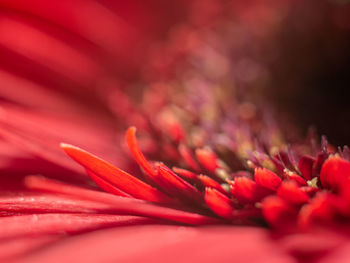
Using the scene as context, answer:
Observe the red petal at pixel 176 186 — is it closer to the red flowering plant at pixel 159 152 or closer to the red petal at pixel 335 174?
the red flowering plant at pixel 159 152

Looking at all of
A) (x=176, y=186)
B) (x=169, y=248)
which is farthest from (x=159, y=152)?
(x=169, y=248)

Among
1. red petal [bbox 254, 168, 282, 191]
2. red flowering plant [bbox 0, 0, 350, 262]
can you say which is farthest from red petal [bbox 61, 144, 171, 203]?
red petal [bbox 254, 168, 282, 191]

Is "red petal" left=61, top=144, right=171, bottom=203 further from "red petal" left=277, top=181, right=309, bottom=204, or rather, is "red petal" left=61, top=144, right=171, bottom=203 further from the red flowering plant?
"red petal" left=277, top=181, right=309, bottom=204

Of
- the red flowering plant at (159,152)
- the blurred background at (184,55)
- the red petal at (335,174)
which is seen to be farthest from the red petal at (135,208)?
the blurred background at (184,55)

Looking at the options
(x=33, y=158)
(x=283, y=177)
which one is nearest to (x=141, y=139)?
(x=33, y=158)

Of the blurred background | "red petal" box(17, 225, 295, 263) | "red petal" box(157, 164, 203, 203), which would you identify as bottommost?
"red petal" box(17, 225, 295, 263)

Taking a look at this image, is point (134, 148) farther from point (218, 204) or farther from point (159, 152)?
point (159, 152)

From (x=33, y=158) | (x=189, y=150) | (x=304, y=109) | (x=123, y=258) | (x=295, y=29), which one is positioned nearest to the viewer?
(x=123, y=258)

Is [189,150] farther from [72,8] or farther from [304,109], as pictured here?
[72,8]
